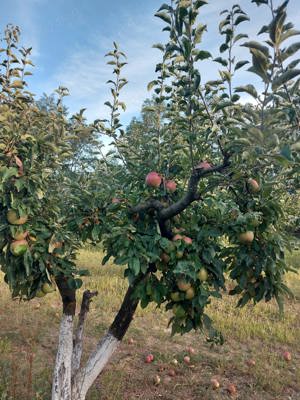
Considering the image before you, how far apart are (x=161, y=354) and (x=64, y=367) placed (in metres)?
2.20

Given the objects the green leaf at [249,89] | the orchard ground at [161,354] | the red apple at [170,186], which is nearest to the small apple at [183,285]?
the red apple at [170,186]

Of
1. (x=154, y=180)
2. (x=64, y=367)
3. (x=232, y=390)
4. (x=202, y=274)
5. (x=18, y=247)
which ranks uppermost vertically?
(x=154, y=180)

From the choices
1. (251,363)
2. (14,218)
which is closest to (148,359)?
(251,363)

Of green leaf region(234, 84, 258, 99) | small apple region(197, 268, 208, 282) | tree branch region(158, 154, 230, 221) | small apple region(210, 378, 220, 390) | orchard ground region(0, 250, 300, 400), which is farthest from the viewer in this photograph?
small apple region(210, 378, 220, 390)

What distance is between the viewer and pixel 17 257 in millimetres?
2246

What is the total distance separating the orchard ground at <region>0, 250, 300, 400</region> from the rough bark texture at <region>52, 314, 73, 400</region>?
15.0 inches

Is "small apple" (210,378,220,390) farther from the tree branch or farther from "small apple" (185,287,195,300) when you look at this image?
the tree branch

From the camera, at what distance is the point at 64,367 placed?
2.97 metres

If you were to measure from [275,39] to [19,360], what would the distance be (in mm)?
4504

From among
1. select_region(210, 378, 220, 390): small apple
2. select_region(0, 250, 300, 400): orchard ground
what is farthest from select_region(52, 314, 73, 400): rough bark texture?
select_region(210, 378, 220, 390): small apple

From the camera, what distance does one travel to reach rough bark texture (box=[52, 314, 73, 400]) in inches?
117

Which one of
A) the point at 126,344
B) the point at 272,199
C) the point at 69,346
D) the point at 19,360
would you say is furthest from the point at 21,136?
the point at 126,344

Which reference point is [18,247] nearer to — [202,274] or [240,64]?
[202,274]

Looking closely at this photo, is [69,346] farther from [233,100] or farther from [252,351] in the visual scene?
[252,351]
